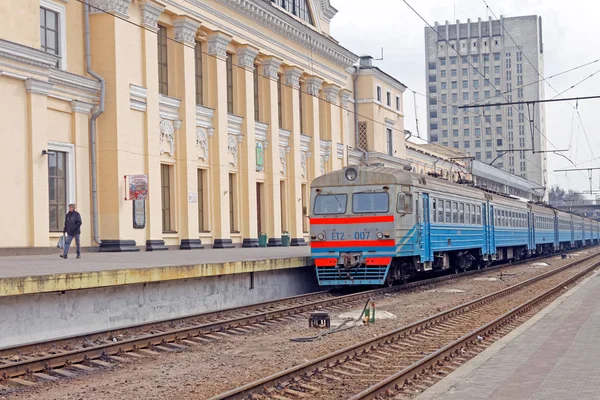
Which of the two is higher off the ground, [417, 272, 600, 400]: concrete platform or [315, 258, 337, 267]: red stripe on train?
[315, 258, 337, 267]: red stripe on train

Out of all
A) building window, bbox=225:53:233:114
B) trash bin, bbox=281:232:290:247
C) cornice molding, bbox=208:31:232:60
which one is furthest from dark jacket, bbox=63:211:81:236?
trash bin, bbox=281:232:290:247

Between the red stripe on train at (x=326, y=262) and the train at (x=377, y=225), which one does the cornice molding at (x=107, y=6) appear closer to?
the train at (x=377, y=225)

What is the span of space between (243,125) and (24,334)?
24315mm

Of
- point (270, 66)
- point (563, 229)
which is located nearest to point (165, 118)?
point (270, 66)

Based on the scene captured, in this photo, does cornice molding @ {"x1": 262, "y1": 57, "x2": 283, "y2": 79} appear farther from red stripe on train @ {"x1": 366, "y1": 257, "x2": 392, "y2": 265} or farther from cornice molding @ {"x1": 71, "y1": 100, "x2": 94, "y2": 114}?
red stripe on train @ {"x1": 366, "y1": 257, "x2": 392, "y2": 265}

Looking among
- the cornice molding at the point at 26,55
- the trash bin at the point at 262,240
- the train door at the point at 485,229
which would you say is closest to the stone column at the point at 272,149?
the trash bin at the point at 262,240

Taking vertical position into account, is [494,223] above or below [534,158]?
below

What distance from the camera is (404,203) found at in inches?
898

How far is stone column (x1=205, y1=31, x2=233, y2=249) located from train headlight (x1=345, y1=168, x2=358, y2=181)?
12.9 meters

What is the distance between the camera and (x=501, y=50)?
15138cm

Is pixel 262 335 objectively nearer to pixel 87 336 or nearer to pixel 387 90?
pixel 87 336

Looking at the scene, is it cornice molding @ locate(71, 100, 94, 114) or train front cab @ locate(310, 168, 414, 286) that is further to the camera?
cornice molding @ locate(71, 100, 94, 114)

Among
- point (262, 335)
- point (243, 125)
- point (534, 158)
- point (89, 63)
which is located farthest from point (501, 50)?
point (262, 335)

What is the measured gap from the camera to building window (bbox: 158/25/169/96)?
32812 mm
